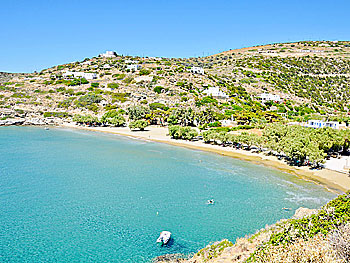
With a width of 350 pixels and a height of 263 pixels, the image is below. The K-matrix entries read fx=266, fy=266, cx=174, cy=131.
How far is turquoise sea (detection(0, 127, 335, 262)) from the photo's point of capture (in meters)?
19.5

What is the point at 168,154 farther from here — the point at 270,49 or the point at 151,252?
the point at 270,49

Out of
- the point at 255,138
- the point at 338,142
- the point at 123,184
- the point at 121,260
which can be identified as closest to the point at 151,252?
the point at 121,260

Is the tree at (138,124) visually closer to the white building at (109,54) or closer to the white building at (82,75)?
the white building at (82,75)

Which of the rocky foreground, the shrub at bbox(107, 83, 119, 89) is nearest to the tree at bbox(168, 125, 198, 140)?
the rocky foreground

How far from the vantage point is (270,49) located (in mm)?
172500

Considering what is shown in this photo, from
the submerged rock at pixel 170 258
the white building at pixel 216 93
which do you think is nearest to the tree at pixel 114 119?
the white building at pixel 216 93

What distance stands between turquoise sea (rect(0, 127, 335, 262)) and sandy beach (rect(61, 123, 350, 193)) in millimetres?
2078

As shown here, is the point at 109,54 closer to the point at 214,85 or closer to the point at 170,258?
the point at 214,85

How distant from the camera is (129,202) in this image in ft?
88.8

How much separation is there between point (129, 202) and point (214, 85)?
92.7 meters

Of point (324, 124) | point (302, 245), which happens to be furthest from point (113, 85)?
point (302, 245)

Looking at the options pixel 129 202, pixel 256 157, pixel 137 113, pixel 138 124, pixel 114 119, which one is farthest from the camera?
pixel 114 119

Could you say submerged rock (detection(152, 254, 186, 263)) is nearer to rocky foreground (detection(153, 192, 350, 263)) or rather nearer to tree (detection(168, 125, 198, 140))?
rocky foreground (detection(153, 192, 350, 263))

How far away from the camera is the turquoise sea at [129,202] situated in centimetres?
1950
